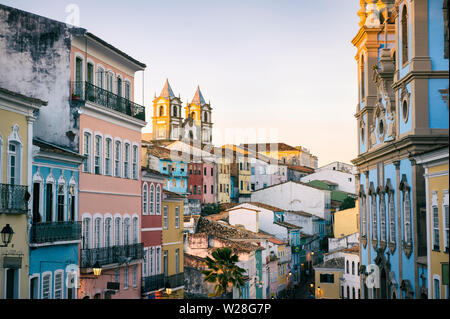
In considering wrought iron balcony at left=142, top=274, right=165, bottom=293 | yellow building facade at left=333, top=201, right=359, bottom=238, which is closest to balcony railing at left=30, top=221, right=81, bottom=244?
wrought iron balcony at left=142, top=274, right=165, bottom=293

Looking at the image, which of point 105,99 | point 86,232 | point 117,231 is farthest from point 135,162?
point 86,232

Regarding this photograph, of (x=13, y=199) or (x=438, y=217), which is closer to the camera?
(x=13, y=199)

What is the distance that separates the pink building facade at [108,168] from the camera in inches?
1242

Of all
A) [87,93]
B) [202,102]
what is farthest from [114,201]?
[202,102]

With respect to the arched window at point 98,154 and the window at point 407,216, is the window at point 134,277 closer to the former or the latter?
the arched window at point 98,154

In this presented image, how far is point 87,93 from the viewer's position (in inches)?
1273

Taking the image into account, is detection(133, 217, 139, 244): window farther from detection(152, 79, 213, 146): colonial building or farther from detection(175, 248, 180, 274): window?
detection(152, 79, 213, 146): colonial building

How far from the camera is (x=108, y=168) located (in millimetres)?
34156

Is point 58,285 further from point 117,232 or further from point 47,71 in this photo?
point 47,71

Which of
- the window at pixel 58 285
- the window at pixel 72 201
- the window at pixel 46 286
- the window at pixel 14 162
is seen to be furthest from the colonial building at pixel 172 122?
the window at pixel 14 162

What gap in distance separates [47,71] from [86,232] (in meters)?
6.22

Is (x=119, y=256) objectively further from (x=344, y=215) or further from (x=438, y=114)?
(x=344, y=215)

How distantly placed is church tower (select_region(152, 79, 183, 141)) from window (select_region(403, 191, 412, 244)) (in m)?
119
